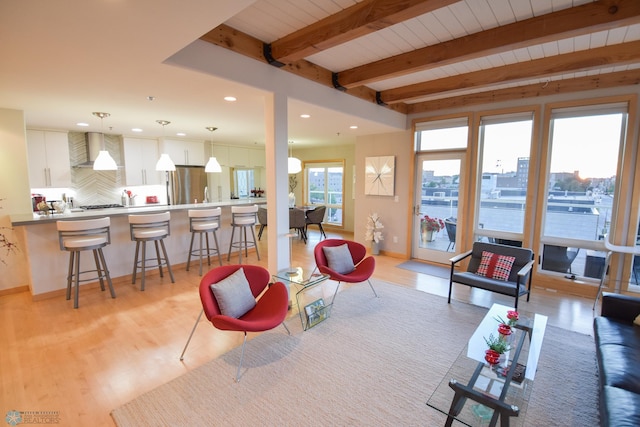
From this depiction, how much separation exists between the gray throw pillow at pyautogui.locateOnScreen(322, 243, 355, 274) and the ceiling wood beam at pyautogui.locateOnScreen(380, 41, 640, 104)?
2.54 meters

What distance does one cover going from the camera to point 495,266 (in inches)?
145

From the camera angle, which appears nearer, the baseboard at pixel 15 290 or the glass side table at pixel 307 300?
the glass side table at pixel 307 300

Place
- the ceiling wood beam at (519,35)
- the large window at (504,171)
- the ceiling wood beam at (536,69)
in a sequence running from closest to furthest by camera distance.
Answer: the ceiling wood beam at (519,35)
the ceiling wood beam at (536,69)
the large window at (504,171)

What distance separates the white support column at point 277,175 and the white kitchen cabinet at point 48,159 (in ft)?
16.2

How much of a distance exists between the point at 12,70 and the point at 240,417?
11.2ft

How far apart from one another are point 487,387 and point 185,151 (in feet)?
23.4

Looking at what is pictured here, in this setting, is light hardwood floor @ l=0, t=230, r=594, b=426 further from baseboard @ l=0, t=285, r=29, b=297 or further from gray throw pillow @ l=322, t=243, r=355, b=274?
gray throw pillow @ l=322, t=243, r=355, b=274

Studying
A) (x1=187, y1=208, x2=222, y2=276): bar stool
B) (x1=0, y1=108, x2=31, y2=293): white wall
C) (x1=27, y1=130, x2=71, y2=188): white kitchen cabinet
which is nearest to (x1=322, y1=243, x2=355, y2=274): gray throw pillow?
(x1=187, y1=208, x2=222, y2=276): bar stool

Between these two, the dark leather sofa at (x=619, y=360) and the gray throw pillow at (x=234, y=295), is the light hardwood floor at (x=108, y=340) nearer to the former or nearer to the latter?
the gray throw pillow at (x=234, y=295)

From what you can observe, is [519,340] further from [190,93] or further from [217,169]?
[217,169]

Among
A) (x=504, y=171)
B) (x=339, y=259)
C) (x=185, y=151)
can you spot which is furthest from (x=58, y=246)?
(x=504, y=171)

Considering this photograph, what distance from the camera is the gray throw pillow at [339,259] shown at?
11.7 ft

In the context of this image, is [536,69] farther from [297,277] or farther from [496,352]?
[297,277]

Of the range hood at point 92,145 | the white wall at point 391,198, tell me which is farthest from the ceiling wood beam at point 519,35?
the range hood at point 92,145
